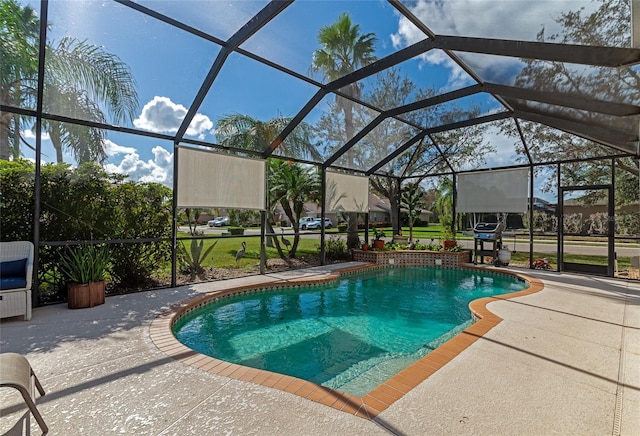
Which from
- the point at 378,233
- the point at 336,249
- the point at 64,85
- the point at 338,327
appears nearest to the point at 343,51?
the point at 64,85

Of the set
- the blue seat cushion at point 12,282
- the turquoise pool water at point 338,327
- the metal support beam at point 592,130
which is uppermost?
the metal support beam at point 592,130

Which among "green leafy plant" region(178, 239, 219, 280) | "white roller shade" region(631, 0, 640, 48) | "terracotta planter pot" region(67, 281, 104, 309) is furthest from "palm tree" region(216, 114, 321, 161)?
"white roller shade" region(631, 0, 640, 48)

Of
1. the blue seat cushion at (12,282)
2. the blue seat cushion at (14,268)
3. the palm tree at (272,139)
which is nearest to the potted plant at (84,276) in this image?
the blue seat cushion at (14,268)

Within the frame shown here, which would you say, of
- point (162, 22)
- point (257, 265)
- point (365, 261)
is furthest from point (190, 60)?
point (365, 261)

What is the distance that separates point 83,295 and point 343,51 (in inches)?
272

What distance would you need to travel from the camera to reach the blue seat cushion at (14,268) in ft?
15.4

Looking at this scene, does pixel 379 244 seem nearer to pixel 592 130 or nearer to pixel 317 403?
pixel 592 130

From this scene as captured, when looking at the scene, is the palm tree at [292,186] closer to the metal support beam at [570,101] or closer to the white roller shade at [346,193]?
the white roller shade at [346,193]

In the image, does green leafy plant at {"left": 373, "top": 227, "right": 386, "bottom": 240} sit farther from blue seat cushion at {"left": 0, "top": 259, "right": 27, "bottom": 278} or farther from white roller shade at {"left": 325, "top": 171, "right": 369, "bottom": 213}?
blue seat cushion at {"left": 0, "top": 259, "right": 27, "bottom": 278}

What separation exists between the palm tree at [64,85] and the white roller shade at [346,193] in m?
6.42

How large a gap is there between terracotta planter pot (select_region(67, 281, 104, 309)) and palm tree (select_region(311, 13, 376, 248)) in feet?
19.3

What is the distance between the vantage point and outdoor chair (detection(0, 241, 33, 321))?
4477 mm

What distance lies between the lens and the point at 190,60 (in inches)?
230

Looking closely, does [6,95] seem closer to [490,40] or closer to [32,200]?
[32,200]
